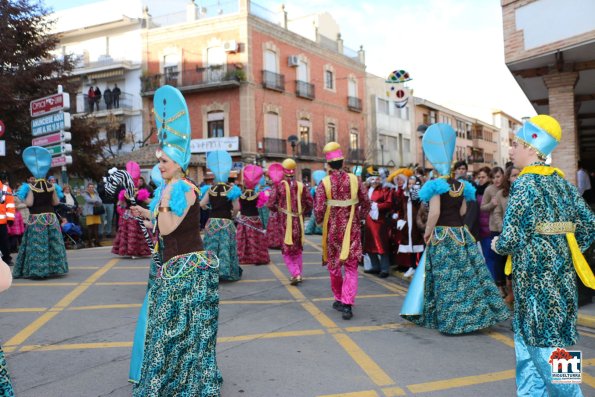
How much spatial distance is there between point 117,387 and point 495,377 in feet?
9.78

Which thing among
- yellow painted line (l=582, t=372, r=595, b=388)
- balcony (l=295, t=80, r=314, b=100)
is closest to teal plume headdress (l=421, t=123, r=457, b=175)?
yellow painted line (l=582, t=372, r=595, b=388)

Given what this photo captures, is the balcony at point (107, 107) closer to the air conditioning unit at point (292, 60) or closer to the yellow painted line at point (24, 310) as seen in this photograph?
the air conditioning unit at point (292, 60)

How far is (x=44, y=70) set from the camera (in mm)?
17125

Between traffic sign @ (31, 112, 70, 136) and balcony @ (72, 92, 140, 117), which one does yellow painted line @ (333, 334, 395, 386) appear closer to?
traffic sign @ (31, 112, 70, 136)

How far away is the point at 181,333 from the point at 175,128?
4.57ft

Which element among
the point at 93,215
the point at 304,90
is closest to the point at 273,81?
the point at 304,90

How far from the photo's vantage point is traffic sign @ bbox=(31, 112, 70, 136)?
440 inches

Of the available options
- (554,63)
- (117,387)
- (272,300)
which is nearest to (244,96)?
(554,63)

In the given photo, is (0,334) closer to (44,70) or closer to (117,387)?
(117,387)

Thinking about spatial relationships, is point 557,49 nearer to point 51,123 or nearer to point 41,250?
point 41,250

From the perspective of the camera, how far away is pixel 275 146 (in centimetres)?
3039

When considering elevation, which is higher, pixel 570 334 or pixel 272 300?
pixel 570 334

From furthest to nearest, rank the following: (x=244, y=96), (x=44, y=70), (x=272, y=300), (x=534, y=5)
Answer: (x=244, y=96) < (x=44, y=70) < (x=534, y=5) < (x=272, y=300)

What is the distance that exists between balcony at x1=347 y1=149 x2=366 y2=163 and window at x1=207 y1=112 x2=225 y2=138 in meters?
10.6
